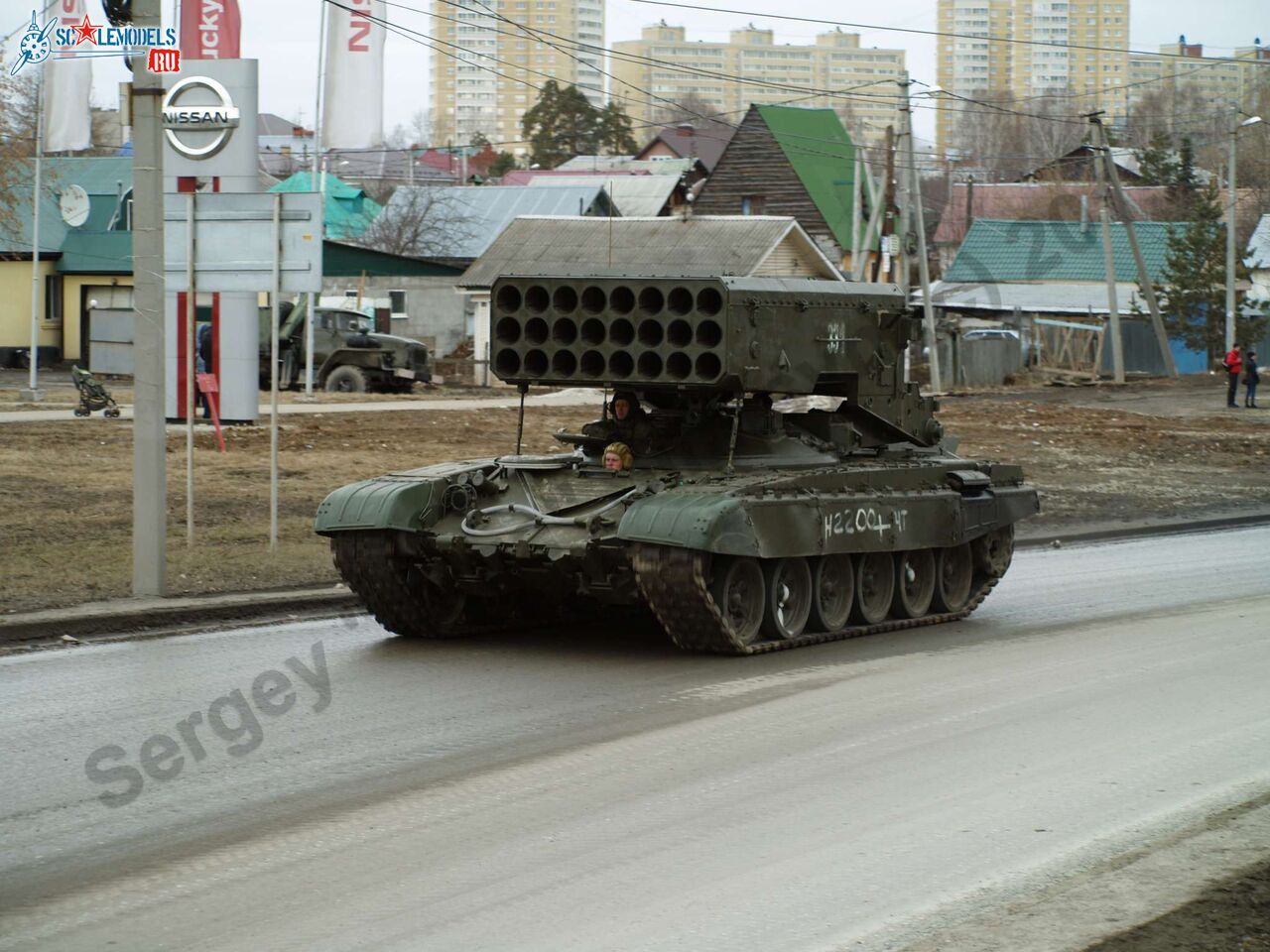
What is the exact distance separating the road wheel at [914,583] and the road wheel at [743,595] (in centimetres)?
190

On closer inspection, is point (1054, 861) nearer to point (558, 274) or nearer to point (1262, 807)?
point (1262, 807)

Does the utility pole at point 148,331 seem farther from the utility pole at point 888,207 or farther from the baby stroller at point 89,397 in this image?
the utility pole at point 888,207

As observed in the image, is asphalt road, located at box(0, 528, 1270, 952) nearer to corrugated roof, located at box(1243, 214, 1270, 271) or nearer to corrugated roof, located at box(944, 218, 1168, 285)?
corrugated roof, located at box(944, 218, 1168, 285)

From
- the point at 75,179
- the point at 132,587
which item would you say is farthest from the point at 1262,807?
the point at 75,179

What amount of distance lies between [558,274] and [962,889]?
21.2 feet

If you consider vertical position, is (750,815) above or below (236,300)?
below

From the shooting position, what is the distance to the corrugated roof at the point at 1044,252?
67.8 m

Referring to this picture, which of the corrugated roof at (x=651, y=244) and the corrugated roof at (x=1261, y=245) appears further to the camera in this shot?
the corrugated roof at (x=1261, y=245)

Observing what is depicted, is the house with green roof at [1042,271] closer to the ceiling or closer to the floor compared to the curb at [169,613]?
closer to the ceiling

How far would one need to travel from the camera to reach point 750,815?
732 cm

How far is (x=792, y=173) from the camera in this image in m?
69.6

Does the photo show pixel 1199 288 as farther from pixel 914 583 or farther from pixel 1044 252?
pixel 914 583

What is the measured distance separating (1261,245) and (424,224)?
33.9m

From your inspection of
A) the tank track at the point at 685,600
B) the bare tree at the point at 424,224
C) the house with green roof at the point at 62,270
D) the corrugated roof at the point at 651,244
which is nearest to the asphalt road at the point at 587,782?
the tank track at the point at 685,600
